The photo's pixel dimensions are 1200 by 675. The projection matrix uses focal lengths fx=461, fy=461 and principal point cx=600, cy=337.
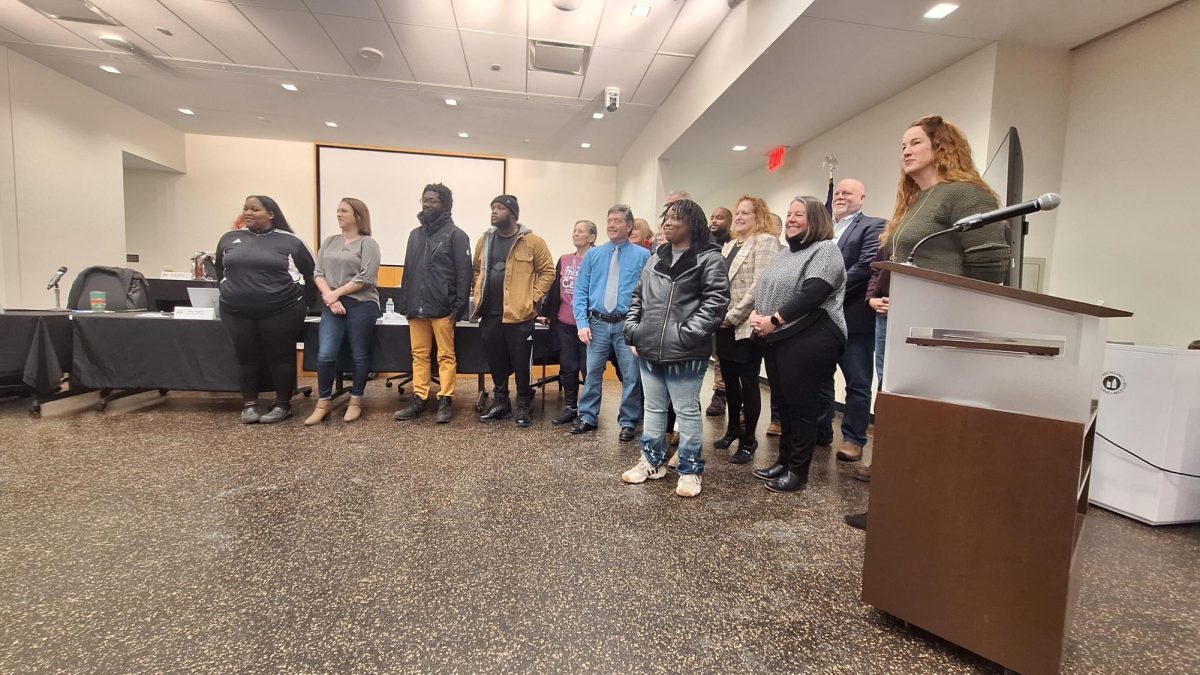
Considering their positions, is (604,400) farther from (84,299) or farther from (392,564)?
(84,299)

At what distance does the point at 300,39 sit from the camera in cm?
417

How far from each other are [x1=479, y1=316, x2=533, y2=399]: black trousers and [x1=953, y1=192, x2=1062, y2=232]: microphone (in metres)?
2.43

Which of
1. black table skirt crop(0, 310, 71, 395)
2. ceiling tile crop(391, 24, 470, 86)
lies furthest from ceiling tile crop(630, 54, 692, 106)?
black table skirt crop(0, 310, 71, 395)

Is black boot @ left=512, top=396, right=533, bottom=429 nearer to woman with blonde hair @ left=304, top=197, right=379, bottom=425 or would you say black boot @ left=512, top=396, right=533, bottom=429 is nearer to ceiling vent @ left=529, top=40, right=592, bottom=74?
woman with blonde hair @ left=304, top=197, right=379, bottom=425

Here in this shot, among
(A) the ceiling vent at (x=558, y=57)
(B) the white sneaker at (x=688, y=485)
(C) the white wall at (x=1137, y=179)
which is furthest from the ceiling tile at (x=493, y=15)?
(C) the white wall at (x=1137, y=179)

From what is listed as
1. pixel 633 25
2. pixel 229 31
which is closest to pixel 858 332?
pixel 633 25

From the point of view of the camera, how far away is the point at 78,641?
109 cm

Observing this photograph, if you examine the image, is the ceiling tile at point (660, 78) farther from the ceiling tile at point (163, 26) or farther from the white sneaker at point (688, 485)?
the ceiling tile at point (163, 26)

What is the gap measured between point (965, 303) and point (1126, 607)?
44.2 inches

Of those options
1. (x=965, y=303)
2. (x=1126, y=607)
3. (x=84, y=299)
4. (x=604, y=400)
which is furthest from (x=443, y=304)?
(x=1126, y=607)

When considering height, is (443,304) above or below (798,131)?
below

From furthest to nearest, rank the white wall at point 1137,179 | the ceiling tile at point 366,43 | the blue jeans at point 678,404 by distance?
1. the ceiling tile at point 366,43
2. the white wall at point 1137,179
3. the blue jeans at point 678,404

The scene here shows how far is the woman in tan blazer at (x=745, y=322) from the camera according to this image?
7.86 ft

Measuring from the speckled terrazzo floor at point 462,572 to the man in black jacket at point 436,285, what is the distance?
0.83 metres
